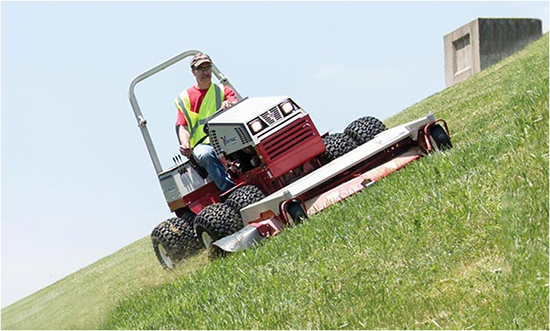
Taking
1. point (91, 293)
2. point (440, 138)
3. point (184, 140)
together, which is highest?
point (184, 140)

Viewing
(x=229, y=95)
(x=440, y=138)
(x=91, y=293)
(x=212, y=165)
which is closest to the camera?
(x=440, y=138)

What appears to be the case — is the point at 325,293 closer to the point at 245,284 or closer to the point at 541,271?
the point at 245,284

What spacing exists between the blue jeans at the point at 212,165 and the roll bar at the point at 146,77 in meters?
0.89

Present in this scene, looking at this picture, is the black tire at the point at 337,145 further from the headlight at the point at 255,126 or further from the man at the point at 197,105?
the man at the point at 197,105

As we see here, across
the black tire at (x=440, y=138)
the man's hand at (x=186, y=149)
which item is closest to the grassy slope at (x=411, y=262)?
the black tire at (x=440, y=138)

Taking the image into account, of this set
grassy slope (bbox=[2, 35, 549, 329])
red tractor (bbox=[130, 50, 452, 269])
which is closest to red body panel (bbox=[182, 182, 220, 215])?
red tractor (bbox=[130, 50, 452, 269])

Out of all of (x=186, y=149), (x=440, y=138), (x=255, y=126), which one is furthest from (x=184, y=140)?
(x=440, y=138)

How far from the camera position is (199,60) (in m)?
9.97

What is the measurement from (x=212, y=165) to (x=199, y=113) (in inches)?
25.8

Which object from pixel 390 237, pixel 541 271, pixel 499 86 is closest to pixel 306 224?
pixel 390 237

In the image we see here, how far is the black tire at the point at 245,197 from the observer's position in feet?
29.8

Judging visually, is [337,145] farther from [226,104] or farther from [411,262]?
[411,262]

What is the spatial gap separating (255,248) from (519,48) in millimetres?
15553

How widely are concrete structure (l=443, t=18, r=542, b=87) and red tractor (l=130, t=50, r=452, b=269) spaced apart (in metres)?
12.5
